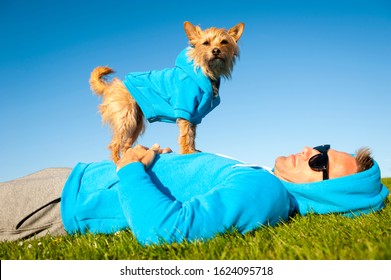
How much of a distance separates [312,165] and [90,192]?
2394 mm

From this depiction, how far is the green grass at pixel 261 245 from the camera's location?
7.79ft

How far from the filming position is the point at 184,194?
133 inches

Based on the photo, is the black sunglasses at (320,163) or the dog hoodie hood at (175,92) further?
the dog hoodie hood at (175,92)

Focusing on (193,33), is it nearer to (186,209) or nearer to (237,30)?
(237,30)

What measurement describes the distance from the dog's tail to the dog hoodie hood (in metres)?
1.06

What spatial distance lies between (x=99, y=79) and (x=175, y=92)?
2520mm

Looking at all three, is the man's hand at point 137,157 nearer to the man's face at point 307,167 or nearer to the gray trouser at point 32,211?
the gray trouser at point 32,211

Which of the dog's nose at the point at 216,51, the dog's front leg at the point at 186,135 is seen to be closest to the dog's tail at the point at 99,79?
the dog's front leg at the point at 186,135

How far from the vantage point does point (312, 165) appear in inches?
145

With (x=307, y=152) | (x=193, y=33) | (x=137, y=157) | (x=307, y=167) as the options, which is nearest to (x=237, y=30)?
(x=193, y=33)

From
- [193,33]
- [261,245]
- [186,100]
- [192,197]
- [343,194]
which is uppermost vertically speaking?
[193,33]

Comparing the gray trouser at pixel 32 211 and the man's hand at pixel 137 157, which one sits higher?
the man's hand at pixel 137 157

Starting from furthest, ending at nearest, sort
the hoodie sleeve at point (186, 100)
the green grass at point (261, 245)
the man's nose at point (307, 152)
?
the hoodie sleeve at point (186, 100) < the man's nose at point (307, 152) < the green grass at point (261, 245)

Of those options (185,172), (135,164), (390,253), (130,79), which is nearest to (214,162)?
(185,172)
